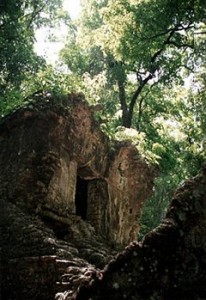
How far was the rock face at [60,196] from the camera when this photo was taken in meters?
8.03

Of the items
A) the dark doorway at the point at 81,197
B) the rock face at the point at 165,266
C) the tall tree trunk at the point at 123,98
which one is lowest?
the rock face at the point at 165,266

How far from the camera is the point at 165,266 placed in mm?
4750

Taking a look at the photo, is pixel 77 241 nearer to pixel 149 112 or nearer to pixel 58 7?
pixel 149 112

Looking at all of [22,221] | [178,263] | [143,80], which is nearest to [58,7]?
[143,80]

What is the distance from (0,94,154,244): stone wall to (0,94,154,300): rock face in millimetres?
28

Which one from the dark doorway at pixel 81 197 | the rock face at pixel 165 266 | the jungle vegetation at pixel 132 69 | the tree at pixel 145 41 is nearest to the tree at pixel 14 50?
the jungle vegetation at pixel 132 69

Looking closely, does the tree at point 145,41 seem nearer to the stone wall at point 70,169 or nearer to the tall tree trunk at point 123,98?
the tall tree trunk at point 123,98

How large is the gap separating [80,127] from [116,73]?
10418 millimetres

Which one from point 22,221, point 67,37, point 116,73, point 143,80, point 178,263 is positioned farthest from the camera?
point 67,37

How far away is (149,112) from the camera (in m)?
24.8

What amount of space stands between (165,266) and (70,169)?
9.04 m

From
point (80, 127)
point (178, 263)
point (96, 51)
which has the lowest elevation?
point (178, 263)

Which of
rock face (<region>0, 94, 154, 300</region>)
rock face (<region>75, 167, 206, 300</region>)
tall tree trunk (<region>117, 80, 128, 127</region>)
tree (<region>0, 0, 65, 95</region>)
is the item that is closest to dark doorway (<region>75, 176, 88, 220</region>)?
rock face (<region>0, 94, 154, 300</region>)

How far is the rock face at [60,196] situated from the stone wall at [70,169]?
0.09 feet
